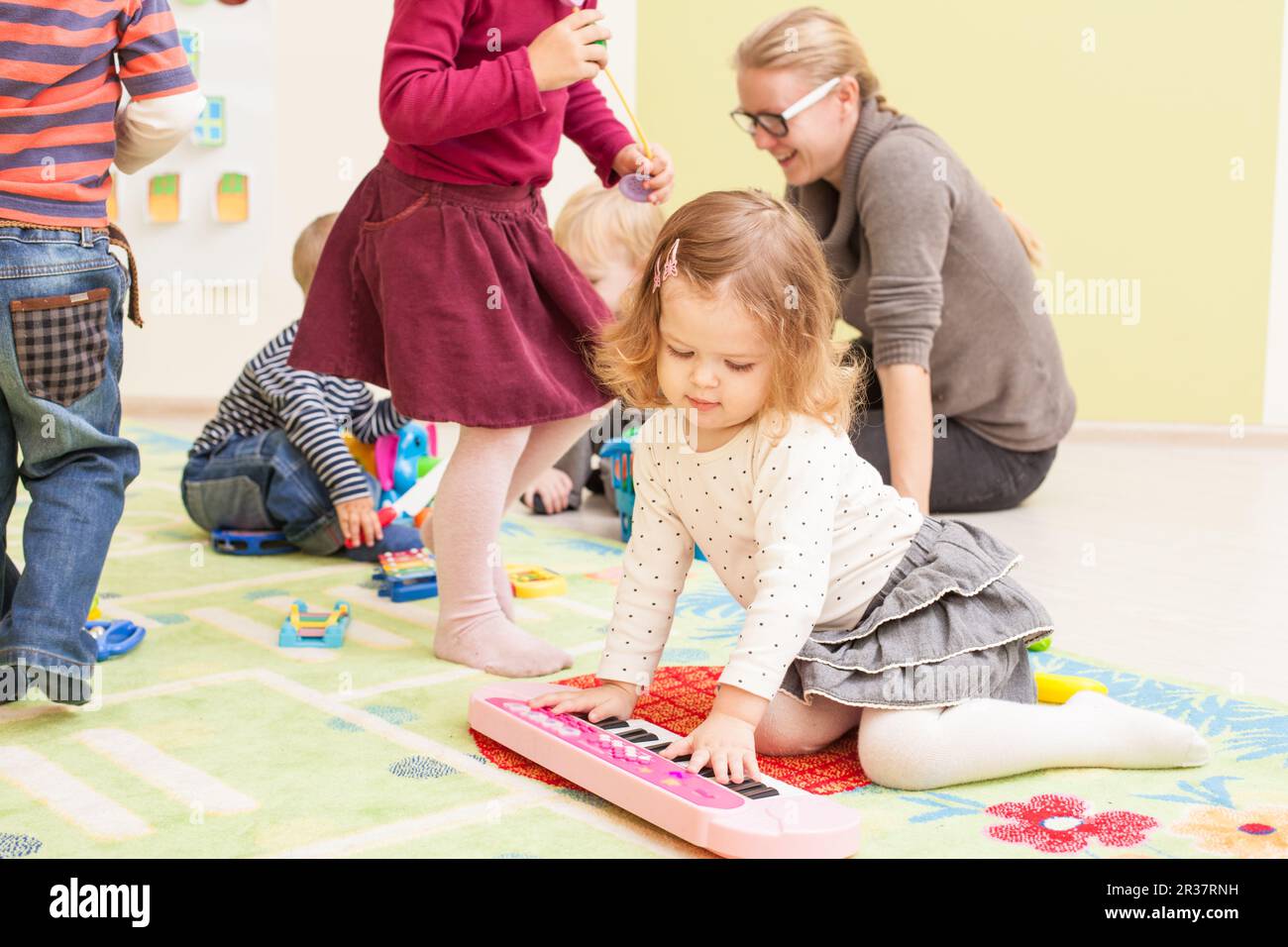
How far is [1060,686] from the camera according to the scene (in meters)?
1.06

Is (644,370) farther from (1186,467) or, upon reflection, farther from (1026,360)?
(1186,467)

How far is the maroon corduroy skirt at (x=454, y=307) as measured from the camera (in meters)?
1.17

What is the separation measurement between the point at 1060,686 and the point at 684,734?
31cm

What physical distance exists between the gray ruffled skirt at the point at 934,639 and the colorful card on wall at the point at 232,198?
1.95 m

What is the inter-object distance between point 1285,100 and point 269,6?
1.99 metres

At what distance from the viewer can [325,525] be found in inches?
63.8

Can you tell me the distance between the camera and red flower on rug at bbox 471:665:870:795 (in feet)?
2.96

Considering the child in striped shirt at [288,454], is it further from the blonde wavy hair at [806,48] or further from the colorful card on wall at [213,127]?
the colorful card on wall at [213,127]

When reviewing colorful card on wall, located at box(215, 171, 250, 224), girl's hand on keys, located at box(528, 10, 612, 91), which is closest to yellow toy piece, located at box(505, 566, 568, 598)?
girl's hand on keys, located at box(528, 10, 612, 91)

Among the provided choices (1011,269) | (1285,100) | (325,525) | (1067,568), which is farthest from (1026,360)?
(1285,100)

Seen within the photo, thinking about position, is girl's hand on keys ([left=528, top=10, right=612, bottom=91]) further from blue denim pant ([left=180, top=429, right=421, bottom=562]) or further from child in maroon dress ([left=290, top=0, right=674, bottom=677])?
blue denim pant ([left=180, top=429, right=421, bottom=562])

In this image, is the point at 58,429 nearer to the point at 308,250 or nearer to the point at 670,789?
the point at 670,789

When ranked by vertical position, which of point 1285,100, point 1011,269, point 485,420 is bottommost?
point 485,420

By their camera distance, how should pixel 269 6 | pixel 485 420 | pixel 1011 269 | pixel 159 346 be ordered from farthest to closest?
pixel 159 346
pixel 269 6
pixel 1011 269
pixel 485 420
